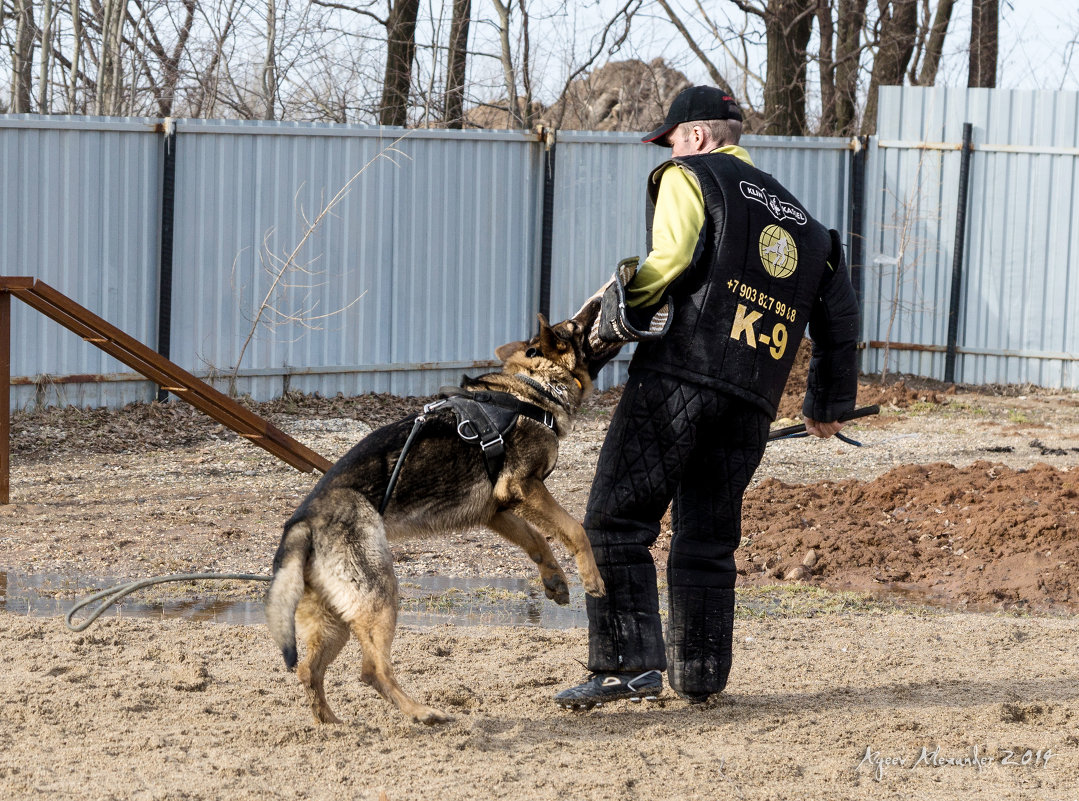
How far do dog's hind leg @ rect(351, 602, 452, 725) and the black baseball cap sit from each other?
6.21ft

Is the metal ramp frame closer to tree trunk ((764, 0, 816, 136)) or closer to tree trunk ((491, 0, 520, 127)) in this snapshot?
tree trunk ((491, 0, 520, 127))

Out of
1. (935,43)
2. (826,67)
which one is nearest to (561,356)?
(826,67)

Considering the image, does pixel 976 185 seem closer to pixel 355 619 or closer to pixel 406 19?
pixel 406 19

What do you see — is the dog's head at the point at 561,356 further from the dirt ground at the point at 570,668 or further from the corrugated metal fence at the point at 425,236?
the corrugated metal fence at the point at 425,236

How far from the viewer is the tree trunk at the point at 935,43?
20.5 meters

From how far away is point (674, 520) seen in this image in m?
4.39

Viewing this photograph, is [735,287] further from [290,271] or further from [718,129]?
[290,271]

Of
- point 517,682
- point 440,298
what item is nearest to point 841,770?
point 517,682

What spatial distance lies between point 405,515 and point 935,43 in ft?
63.6

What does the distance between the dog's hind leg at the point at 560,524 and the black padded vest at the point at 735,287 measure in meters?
0.56

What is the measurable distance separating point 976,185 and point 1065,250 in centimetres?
116

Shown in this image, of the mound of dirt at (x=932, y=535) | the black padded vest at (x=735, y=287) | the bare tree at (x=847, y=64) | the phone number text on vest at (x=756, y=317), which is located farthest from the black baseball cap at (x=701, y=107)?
the bare tree at (x=847, y=64)

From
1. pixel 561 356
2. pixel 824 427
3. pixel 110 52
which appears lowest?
pixel 824 427

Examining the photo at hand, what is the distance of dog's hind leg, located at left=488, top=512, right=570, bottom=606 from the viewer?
4.49 meters
